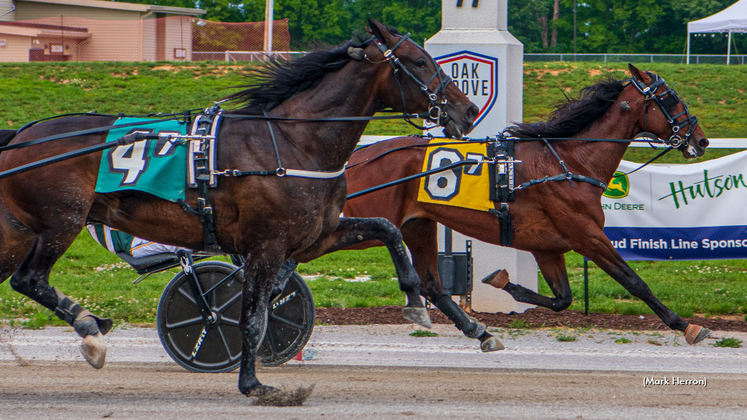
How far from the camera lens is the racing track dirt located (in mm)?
7000

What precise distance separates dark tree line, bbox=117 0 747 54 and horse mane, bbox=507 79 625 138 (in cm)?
3791

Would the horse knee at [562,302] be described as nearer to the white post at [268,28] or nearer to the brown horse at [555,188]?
the brown horse at [555,188]

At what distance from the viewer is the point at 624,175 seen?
7566mm

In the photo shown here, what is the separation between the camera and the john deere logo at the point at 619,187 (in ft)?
24.9

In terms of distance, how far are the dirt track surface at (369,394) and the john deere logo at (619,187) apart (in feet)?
8.46

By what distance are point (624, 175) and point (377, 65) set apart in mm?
3750

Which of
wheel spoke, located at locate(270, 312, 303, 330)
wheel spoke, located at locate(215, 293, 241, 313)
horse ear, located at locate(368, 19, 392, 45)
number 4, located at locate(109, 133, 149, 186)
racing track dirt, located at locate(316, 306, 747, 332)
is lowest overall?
racing track dirt, located at locate(316, 306, 747, 332)

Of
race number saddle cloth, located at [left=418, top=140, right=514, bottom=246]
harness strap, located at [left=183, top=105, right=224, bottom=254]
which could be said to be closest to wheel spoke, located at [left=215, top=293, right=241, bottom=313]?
harness strap, located at [left=183, top=105, right=224, bottom=254]

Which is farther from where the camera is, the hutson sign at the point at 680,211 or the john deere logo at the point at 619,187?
the john deere logo at the point at 619,187

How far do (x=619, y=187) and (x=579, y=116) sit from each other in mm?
1595

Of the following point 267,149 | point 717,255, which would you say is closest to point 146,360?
point 267,149

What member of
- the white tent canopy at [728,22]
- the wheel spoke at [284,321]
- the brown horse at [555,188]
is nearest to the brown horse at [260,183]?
the wheel spoke at [284,321]

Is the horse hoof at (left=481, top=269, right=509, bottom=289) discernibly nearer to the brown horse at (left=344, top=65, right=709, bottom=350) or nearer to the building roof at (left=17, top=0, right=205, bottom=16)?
the brown horse at (left=344, top=65, right=709, bottom=350)

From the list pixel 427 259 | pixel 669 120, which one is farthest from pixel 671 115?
pixel 427 259
